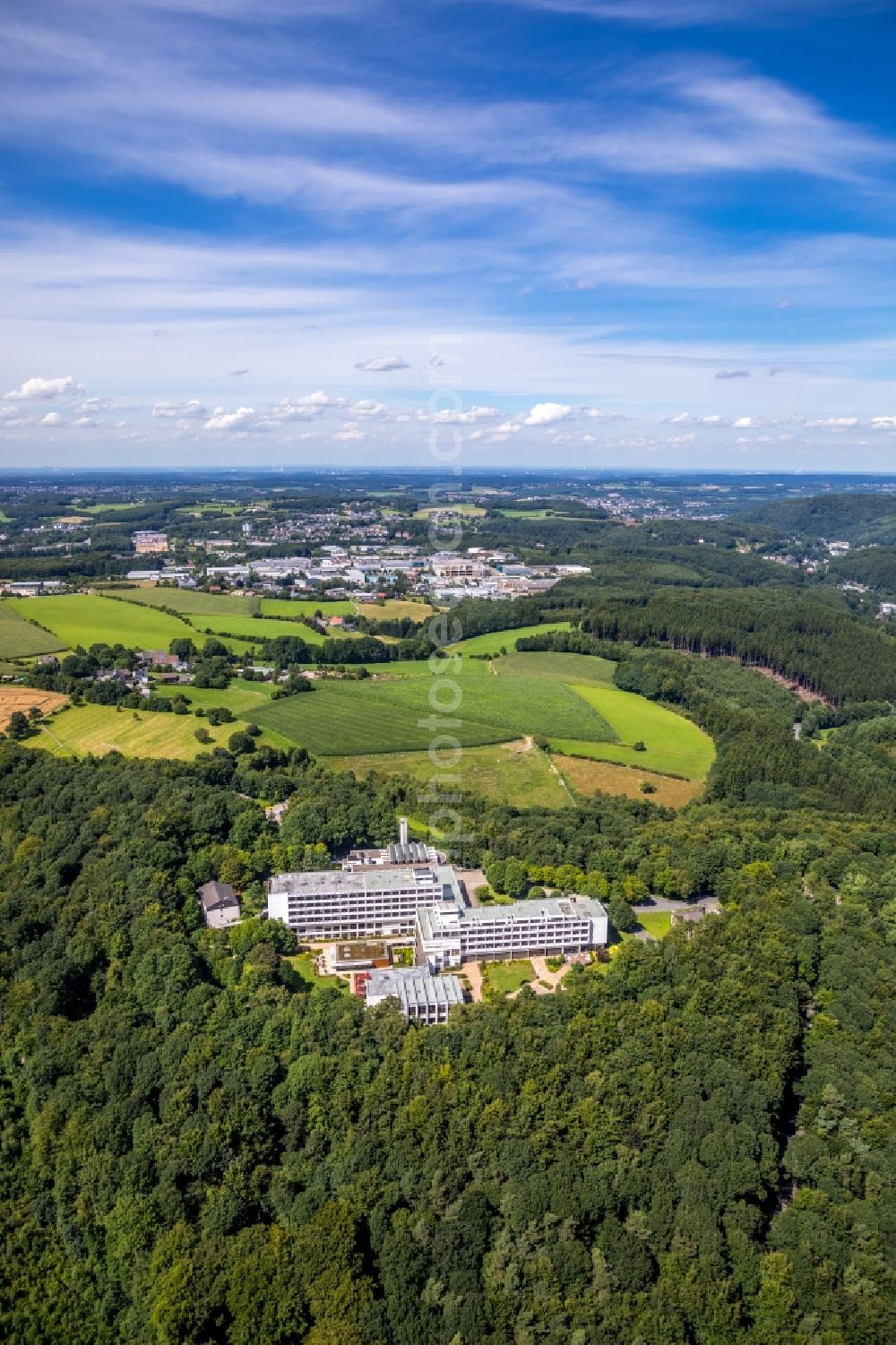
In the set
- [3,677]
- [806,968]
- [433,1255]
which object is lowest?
[433,1255]

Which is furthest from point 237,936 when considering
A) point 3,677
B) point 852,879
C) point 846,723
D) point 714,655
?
point 714,655

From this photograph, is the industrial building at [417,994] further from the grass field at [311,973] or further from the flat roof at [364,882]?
the flat roof at [364,882]

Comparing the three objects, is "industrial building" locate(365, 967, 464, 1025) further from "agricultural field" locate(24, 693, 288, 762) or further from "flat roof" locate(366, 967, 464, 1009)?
"agricultural field" locate(24, 693, 288, 762)

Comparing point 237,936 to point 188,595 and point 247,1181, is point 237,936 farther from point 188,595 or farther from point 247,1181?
point 188,595

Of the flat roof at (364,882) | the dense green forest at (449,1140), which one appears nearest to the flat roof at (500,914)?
the flat roof at (364,882)

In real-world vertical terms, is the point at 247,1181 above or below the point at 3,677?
below

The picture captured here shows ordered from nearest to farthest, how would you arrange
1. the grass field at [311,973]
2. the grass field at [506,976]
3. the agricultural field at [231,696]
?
the grass field at [311,973] → the grass field at [506,976] → the agricultural field at [231,696]
